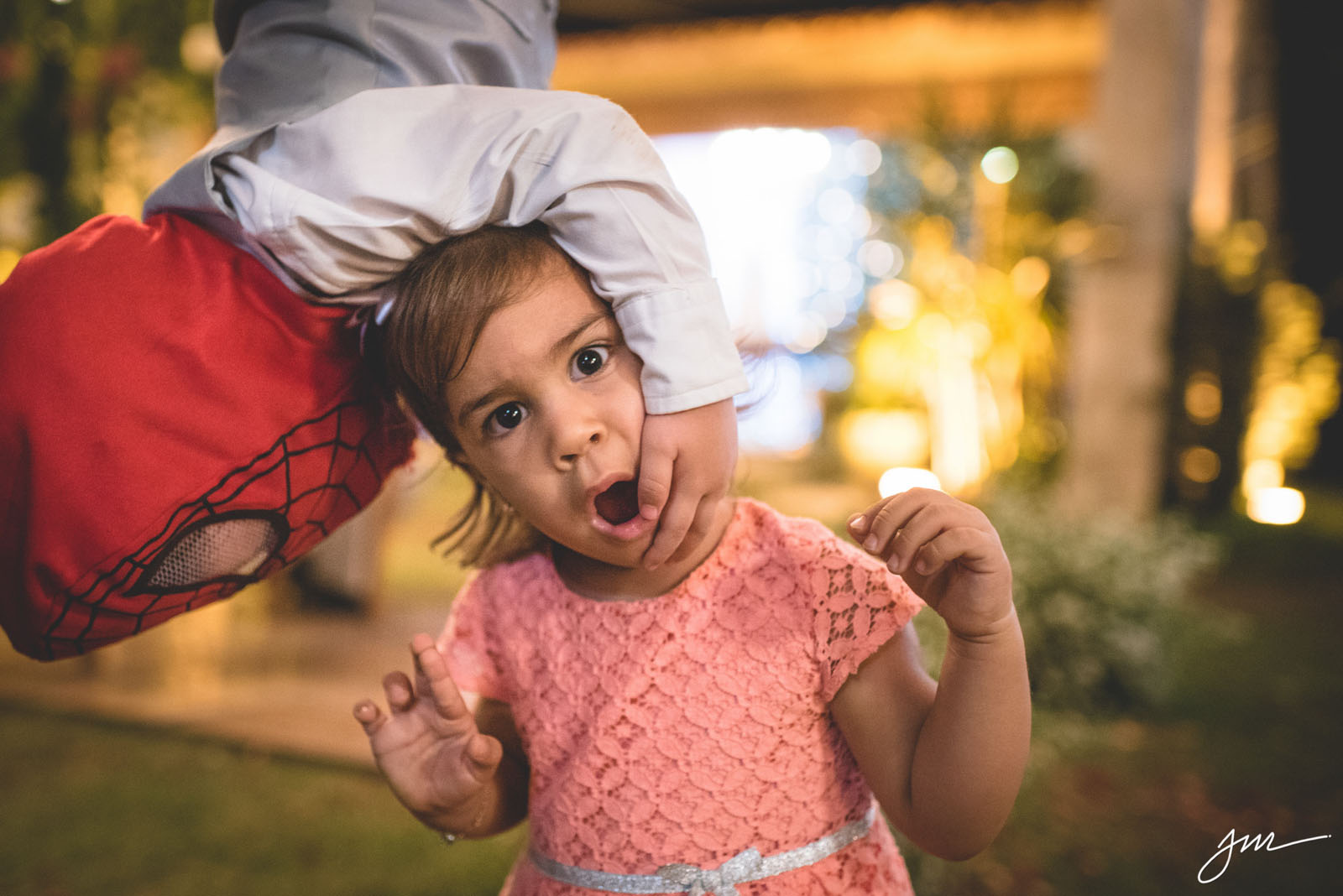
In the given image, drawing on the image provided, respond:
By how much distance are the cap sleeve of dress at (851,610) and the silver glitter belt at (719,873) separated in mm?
134

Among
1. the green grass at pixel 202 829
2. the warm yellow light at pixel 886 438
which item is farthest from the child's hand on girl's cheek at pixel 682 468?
the warm yellow light at pixel 886 438

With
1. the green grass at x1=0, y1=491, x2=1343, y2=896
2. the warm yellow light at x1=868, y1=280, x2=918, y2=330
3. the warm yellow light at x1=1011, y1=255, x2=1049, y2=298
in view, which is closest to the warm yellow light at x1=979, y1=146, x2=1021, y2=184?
the warm yellow light at x1=1011, y1=255, x2=1049, y2=298

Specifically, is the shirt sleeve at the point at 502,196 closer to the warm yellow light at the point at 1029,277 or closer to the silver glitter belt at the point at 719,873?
the silver glitter belt at the point at 719,873

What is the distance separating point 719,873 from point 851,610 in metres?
0.26

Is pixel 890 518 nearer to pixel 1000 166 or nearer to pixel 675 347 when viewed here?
pixel 675 347

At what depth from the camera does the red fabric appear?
699mm

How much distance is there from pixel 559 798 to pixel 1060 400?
5.16 metres

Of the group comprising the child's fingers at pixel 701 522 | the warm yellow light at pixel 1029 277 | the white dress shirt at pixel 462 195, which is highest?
the white dress shirt at pixel 462 195

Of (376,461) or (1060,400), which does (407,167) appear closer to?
(376,461)

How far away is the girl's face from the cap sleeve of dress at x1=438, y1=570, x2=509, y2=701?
0.23 m

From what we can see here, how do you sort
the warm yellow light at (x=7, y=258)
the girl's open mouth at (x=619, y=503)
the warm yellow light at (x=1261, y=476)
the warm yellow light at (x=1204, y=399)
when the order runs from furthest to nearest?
the warm yellow light at (x=1261, y=476) → the warm yellow light at (x=1204, y=399) → the warm yellow light at (x=7, y=258) → the girl's open mouth at (x=619, y=503)

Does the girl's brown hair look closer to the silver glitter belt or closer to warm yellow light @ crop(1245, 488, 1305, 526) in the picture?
the silver glitter belt

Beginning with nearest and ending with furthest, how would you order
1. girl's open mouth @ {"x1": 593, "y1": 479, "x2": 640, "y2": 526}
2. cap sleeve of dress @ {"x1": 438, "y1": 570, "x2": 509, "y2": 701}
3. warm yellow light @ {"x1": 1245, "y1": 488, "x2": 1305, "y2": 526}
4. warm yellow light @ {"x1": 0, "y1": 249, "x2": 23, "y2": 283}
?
girl's open mouth @ {"x1": 593, "y1": 479, "x2": 640, "y2": 526} → cap sleeve of dress @ {"x1": 438, "y1": 570, "x2": 509, "y2": 701} → warm yellow light @ {"x1": 0, "y1": 249, "x2": 23, "y2": 283} → warm yellow light @ {"x1": 1245, "y1": 488, "x2": 1305, "y2": 526}

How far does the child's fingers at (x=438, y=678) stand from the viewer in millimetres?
846
